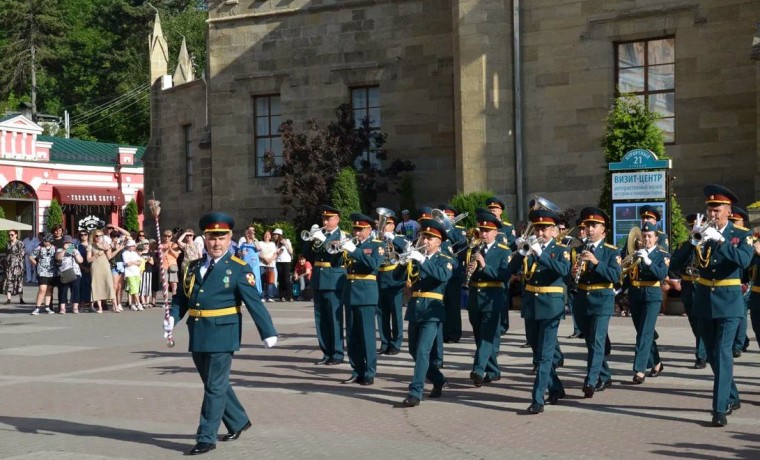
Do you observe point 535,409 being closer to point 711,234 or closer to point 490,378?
point 490,378

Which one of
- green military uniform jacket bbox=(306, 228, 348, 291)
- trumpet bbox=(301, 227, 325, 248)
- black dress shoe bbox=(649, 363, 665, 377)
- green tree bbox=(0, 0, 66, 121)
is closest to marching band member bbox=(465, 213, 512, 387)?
black dress shoe bbox=(649, 363, 665, 377)

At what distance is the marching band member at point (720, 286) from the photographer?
9.92 metres

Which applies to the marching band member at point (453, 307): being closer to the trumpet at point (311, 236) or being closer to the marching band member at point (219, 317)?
the trumpet at point (311, 236)

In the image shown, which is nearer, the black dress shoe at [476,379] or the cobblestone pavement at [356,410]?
the cobblestone pavement at [356,410]

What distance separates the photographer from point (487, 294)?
1233 centimetres

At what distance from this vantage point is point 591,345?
11461 millimetres

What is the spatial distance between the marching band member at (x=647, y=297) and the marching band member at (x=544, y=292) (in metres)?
1.45

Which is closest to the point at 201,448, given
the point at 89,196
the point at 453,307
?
the point at 453,307

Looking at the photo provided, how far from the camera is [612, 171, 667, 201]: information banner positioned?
1983 centimetres

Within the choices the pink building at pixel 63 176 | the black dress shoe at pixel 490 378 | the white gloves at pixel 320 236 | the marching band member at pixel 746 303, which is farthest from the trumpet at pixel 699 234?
the pink building at pixel 63 176

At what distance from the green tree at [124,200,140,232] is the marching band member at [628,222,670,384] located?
4123 centimetres

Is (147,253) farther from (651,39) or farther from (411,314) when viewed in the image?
(411,314)

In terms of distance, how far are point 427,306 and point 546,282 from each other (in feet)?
3.95

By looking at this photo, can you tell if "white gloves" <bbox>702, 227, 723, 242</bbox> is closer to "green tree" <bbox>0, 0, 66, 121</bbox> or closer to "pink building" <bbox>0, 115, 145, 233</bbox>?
"pink building" <bbox>0, 115, 145, 233</bbox>
